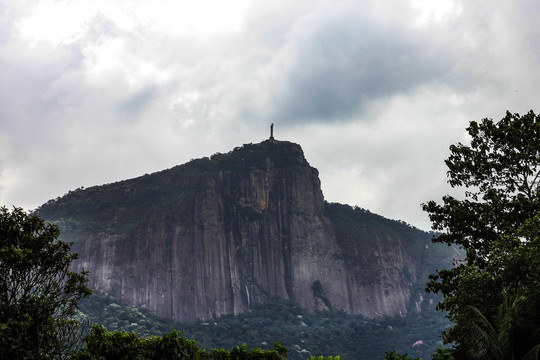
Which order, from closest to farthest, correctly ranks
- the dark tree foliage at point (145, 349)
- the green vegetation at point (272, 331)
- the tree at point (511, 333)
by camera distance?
the tree at point (511, 333) < the dark tree foliage at point (145, 349) < the green vegetation at point (272, 331)

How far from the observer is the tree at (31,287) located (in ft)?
78.2

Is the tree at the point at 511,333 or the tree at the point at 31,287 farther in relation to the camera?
the tree at the point at 31,287

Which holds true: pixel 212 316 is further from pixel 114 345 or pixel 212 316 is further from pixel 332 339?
pixel 114 345

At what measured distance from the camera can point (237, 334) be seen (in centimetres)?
17175

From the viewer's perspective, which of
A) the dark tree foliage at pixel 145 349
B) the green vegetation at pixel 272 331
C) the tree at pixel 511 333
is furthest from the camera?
the green vegetation at pixel 272 331

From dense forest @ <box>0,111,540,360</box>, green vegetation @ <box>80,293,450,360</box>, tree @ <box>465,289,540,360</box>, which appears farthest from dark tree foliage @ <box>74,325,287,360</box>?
green vegetation @ <box>80,293,450,360</box>

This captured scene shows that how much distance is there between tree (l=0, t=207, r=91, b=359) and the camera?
78.2 feet

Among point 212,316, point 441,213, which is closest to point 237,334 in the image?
point 212,316

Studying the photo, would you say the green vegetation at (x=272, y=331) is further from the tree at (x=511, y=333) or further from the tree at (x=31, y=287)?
the tree at (x=511, y=333)

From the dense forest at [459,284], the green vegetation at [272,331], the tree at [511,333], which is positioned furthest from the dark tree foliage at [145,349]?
the green vegetation at [272,331]

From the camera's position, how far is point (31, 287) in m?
25.9

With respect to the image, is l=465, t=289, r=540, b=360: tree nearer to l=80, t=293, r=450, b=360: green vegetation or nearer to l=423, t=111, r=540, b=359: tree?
l=423, t=111, r=540, b=359: tree

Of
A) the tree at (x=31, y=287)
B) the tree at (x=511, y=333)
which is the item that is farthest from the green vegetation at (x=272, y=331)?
the tree at (x=511, y=333)

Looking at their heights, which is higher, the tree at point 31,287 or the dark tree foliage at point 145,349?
the tree at point 31,287
